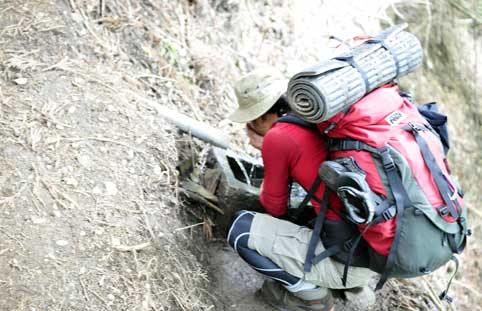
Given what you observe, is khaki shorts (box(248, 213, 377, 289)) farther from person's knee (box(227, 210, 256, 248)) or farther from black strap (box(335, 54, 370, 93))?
black strap (box(335, 54, 370, 93))

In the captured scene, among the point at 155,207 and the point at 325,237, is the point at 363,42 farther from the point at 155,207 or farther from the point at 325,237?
the point at 155,207

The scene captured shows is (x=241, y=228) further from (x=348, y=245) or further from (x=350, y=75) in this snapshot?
(x=350, y=75)

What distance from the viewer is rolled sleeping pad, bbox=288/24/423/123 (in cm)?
316

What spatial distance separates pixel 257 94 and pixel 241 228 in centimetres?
91

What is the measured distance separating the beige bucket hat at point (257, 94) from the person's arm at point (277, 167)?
370mm

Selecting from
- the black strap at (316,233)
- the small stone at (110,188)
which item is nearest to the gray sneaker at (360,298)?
the black strap at (316,233)

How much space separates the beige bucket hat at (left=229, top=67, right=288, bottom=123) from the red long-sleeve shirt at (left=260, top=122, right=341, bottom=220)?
0.33 meters

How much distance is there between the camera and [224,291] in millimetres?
4285

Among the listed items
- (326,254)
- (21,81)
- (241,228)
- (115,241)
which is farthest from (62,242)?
(326,254)

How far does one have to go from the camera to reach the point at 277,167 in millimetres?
3746

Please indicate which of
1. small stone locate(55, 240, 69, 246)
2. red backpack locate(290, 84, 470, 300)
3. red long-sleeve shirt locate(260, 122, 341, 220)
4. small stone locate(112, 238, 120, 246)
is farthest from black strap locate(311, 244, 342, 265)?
small stone locate(55, 240, 69, 246)

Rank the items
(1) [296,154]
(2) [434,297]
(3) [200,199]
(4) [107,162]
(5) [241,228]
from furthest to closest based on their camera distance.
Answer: (2) [434,297], (3) [200,199], (4) [107,162], (5) [241,228], (1) [296,154]

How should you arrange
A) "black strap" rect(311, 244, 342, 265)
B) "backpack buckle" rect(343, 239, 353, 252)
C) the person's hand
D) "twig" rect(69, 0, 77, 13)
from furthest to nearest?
1. "twig" rect(69, 0, 77, 13)
2. the person's hand
3. "black strap" rect(311, 244, 342, 265)
4. "backpack buckle" rect(343, 239, 353, 252)

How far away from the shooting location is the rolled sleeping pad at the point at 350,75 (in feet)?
10.4
